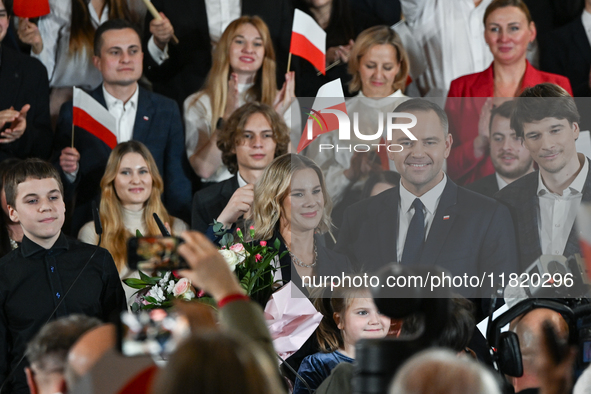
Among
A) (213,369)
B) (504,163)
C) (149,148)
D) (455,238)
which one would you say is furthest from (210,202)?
(213,369)

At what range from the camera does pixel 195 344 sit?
1073mm

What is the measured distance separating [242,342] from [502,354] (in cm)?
144

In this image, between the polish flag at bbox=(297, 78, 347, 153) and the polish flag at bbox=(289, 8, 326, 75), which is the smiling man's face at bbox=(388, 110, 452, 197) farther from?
the polish flag at bbox=(289, 8, 326, 75)

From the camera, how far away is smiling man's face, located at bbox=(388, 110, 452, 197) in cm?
334

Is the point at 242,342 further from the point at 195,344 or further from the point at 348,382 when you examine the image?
the point at 348,382

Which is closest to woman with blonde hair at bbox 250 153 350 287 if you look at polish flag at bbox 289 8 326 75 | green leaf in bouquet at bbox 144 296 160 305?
green leaf in bouquet at bbox 144 296 160 305

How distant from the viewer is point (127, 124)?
455 cm

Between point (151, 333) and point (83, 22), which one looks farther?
point (83, 22)

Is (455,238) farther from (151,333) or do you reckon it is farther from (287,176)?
(151,333)

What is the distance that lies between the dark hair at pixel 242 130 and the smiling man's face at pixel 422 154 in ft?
3.47

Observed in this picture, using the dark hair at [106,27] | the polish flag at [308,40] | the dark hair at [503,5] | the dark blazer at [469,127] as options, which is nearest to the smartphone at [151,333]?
the dark blazer at [469,127]

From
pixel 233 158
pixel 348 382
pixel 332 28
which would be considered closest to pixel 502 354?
pixel 348 382

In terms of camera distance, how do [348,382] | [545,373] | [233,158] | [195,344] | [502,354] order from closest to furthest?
[195,344] → [545,373] → [348,382] → [502,354] → [233,158]

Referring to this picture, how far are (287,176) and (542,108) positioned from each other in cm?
129
